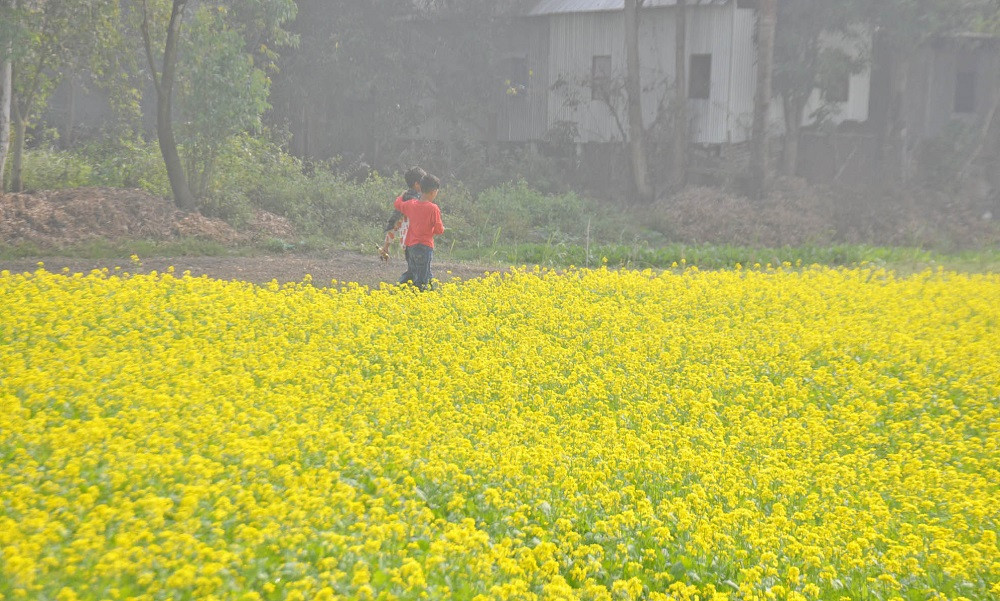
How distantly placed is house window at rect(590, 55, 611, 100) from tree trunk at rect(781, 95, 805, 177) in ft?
13.8

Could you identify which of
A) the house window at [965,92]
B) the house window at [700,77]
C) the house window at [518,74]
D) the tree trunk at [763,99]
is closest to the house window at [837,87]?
the tree trunk at [763,99]

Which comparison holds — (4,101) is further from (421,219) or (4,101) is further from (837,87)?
(837,87)

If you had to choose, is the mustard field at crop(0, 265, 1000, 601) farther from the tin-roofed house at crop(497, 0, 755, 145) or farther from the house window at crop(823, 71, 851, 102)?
the house window at crop(823, 71, 851, 102)

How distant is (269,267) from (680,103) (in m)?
13.6

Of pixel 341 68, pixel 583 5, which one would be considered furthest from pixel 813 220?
pixel 341 68

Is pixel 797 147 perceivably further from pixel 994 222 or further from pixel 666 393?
pixel 666 393

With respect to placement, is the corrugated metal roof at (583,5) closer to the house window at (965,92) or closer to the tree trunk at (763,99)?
the tree trunk at (763,99)

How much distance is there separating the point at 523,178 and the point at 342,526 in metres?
21.5

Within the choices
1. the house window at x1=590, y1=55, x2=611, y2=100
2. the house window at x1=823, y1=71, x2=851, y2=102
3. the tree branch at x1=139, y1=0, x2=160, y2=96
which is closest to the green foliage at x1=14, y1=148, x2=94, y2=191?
the tree branch at x1=139, y1=0, x2=160, y2=96

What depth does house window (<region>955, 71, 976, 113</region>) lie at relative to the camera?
3127cm

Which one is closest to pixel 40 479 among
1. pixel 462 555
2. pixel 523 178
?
pixel 462 555

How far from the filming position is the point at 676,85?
2494 cm

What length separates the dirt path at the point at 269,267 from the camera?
13.3 metres

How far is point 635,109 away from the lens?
2481 centimetres
